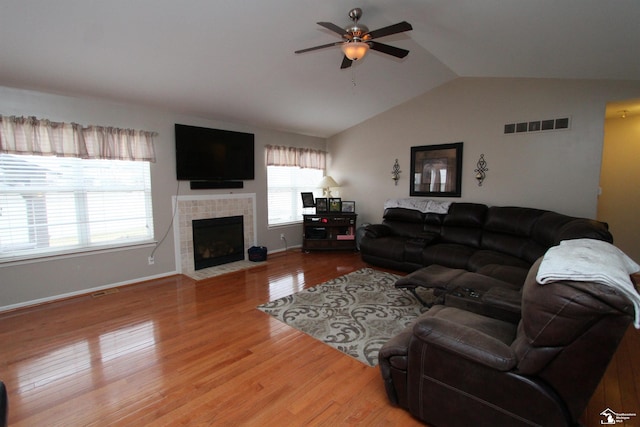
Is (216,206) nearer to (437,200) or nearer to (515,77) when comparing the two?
(437,200)

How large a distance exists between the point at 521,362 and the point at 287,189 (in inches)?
203

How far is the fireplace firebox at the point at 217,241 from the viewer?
4746 millimetres

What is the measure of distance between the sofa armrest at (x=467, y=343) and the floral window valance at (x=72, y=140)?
408 cm

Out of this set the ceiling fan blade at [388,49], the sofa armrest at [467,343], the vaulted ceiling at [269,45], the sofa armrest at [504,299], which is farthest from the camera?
the ceiling fan blade at [388,49]

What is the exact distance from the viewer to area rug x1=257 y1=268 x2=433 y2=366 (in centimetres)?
263

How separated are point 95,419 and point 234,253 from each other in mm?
3483

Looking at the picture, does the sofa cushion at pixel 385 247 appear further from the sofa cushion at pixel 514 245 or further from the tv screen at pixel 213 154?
the tv screen at pixel 213 154

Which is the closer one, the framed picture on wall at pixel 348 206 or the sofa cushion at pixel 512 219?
the sofa cushion at pixel 512 219

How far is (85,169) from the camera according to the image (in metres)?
3.68

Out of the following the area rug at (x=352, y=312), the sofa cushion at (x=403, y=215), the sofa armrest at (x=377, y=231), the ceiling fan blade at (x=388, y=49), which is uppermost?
the ceiling fan blade at (x=388, y=49)

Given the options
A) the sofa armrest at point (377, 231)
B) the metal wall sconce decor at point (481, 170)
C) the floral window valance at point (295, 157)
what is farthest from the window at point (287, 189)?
the metal wall sconce decor at point (481, 170)

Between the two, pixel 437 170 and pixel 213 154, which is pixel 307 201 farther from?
pixel 437 170

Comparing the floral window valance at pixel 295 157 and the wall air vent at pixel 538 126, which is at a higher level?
the wall air vent at pixel 538 126

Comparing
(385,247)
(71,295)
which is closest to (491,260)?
(385,247)
